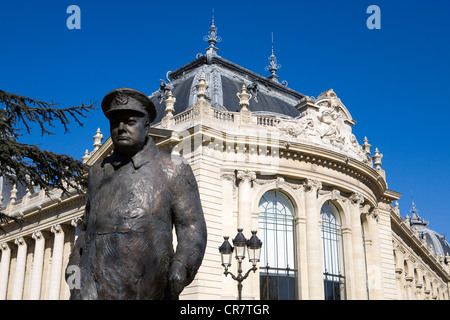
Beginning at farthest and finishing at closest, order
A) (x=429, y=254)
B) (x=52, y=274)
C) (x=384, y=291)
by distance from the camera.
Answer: (x=429, y=254), (x=52, y=274), (x=384, y=291)

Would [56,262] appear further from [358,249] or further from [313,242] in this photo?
[358,249]

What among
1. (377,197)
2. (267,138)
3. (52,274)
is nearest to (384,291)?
(377,197)

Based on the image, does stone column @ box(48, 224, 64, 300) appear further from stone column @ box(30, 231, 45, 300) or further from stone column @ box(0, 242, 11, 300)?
stone column @ box(0, 242, 11, 300)

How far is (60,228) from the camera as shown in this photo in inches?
1420

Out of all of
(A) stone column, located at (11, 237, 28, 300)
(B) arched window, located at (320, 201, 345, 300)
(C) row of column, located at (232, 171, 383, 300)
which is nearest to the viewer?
(C) row of column, located at (232, 171, 383, 300)

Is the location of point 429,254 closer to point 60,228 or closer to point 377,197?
point 377,197

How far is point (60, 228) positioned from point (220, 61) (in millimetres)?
14823

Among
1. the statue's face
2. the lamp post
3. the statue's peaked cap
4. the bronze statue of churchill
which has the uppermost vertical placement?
the lamp post

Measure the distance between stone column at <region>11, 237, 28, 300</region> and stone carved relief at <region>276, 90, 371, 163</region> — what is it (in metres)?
23.2

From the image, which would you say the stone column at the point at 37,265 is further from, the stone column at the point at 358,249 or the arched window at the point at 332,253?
the stone column at the point at 358,249

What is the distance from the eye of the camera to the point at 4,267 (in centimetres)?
4266

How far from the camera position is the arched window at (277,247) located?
992 inches

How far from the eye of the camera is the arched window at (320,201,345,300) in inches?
1051

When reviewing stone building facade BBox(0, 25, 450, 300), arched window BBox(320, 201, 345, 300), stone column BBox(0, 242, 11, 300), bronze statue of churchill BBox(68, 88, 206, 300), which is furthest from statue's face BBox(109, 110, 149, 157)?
stone column BBox(0, 242, 11, 300)
